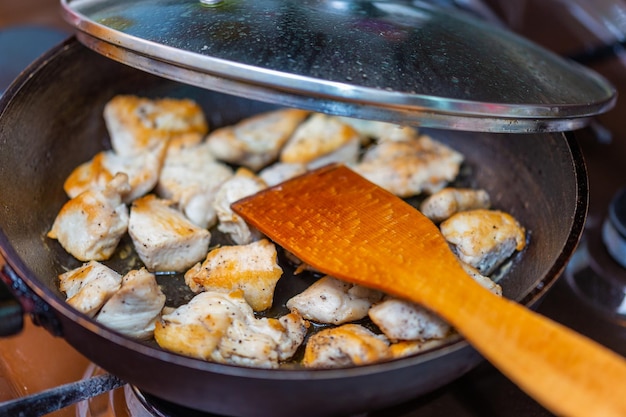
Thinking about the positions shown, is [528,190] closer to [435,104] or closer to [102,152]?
[435,104]


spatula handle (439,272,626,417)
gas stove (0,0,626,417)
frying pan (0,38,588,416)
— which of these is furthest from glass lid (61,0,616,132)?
gas stove (0,0,626,417)

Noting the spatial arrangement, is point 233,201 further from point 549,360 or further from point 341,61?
point 549,360

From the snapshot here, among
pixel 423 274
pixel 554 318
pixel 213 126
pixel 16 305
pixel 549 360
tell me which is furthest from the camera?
pixel 213 126

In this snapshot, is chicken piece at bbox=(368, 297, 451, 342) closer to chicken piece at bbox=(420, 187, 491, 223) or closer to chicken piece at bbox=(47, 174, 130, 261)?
chicken piece at bbox=(420, 187, 491, 223)

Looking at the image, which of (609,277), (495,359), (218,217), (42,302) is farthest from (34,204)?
(609,277)

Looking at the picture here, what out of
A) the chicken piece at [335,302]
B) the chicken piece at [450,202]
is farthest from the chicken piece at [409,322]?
the chicken piece at [450,202]

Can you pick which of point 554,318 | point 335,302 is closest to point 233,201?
point 335,302
